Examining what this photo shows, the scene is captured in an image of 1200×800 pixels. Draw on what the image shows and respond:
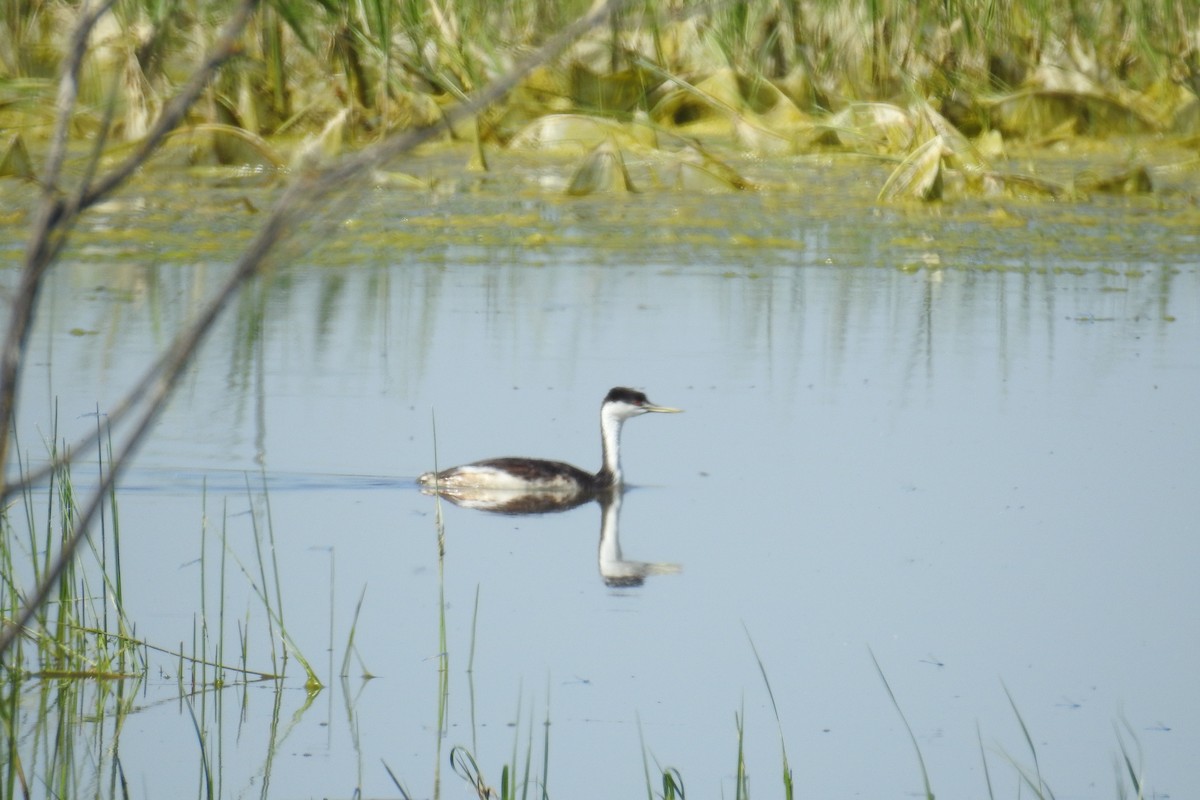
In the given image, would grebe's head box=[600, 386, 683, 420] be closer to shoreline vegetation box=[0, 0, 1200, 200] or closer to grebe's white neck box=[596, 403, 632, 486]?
grebe's white neck box=[596, 403, 632, 486]

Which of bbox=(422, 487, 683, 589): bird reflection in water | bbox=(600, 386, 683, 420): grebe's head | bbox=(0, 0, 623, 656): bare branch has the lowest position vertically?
bbox=(422, 487, 683, 589): bird reflection in water

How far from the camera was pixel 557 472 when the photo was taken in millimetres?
4988

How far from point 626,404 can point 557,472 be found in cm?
35

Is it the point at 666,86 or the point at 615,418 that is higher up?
the point at 666,86

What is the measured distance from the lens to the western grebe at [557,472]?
15.4 ft

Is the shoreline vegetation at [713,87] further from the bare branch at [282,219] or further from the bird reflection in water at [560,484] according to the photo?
the bare branch at [282,219]

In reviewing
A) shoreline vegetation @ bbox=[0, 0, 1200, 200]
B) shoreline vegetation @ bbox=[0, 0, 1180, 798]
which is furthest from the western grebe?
shoreline vegetation @ bbox=[0, 0, 1200, 200]

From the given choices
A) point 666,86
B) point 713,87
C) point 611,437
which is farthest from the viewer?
point 666,86

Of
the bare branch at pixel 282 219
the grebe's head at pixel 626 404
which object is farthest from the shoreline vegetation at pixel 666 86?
the bare branch at pixel 282 219

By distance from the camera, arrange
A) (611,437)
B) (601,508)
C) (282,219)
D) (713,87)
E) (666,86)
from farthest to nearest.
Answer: (666,86), (713,87), (611,437), (601,508), (282,219)

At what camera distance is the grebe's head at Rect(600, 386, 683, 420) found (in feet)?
17.0

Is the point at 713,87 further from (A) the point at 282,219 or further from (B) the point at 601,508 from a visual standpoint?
(A) the point at 282,219

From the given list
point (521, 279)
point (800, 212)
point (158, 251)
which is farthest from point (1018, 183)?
point (158, 251)

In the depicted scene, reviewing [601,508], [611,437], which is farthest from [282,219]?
[611,437]
